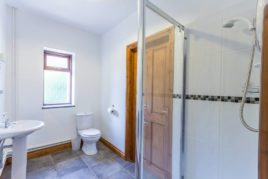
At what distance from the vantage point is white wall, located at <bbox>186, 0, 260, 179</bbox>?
44.1 inches

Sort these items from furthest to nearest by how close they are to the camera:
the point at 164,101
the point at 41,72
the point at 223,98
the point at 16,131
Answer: the point at 41,72 < the point at 164,101 < the point at 16,131 < the point at 223,98

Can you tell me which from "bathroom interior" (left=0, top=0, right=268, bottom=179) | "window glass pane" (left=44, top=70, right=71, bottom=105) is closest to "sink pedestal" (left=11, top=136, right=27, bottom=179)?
"bathroom interior" (left=0, top=0, right=268, bottom=179)

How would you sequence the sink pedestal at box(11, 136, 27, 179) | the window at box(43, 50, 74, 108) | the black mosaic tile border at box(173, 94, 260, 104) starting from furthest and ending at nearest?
the window at box(43, 50, 74, 108)
the sink pedestal at box(11, 136, 27, 179)
the black mosaic tile border at box(173, 94, 260, 104)

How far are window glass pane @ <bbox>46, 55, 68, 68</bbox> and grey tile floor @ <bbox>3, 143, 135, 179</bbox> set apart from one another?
1.66m

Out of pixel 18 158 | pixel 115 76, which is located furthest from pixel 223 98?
pixel 18 158

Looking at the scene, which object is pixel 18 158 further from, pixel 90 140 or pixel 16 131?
pixel 90 140

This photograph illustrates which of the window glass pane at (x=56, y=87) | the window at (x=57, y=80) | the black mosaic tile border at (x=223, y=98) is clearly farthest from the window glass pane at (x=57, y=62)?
the black mosaic tile border at (x=223, y=98)

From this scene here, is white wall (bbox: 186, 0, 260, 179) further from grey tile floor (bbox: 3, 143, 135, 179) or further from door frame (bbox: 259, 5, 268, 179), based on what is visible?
grey tile floor (bbox: 3, 143, 135, 179)

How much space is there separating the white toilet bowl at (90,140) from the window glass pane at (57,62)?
1.38m

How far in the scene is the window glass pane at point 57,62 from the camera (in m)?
2.80

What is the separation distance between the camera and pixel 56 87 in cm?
290

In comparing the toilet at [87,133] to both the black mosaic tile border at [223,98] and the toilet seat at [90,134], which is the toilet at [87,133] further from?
the black mosaic tile border at [223,98]

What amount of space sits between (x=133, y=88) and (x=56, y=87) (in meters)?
1.60

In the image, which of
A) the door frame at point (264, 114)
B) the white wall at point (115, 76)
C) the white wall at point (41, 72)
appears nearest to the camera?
the door frame at point (264, 114)
